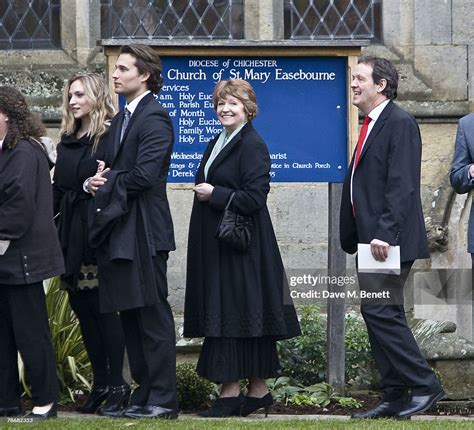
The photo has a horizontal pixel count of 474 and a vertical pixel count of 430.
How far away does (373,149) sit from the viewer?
7844 mm

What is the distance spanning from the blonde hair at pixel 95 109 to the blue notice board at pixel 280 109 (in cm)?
53

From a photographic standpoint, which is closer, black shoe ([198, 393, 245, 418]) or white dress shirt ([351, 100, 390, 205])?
white dress shirt ([351, 100, 390, 205])

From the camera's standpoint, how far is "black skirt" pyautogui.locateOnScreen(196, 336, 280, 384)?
26.5 ft

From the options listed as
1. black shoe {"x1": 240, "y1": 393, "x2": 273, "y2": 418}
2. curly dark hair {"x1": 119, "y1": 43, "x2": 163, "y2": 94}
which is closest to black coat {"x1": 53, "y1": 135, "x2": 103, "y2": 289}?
curly dark hair {"x1": 119, "y1": 43, "x2": 163, "y2": 94}

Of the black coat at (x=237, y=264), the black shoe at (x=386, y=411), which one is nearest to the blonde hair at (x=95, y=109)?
the black coat at (x=237, y=264)

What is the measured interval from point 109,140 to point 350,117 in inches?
65.7

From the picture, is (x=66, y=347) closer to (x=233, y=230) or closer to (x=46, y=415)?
(x=46, y=415)

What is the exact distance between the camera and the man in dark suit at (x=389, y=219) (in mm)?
7711

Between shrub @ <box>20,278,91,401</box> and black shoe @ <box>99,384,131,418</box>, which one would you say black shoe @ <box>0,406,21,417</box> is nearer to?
black shoe @ <box>99,384,131,418</box>

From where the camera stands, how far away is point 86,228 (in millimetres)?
8195

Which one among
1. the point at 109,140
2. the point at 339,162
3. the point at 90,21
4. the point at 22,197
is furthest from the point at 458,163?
the point at 90,21

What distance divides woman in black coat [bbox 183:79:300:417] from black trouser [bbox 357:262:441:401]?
67cm

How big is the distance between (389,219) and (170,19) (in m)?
→ 5.00

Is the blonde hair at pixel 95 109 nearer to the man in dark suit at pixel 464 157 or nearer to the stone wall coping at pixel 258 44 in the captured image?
the stone wall coping at pixel 258 44
